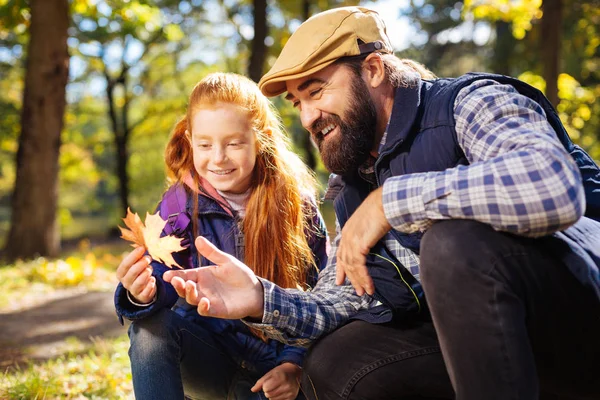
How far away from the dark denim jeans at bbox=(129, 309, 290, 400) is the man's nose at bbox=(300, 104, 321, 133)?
89 centimetres

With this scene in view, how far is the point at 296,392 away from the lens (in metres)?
2.36

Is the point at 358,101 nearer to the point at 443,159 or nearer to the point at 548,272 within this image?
the point at 443,159

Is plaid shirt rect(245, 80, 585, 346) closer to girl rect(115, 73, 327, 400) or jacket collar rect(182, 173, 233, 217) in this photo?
girl rect(115, 73, 327, 400)

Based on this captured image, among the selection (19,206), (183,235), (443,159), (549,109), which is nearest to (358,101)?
(443,159)

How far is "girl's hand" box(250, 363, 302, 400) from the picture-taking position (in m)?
2.27

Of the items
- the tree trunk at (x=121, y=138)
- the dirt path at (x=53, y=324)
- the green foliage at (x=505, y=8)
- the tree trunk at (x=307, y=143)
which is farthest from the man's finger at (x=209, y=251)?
the tree trunk at (x=121, y=138)

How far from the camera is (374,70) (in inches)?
93.7

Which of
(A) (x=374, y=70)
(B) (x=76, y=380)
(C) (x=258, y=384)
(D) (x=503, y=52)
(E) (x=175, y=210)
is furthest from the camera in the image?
(D) (x=503, y=52)

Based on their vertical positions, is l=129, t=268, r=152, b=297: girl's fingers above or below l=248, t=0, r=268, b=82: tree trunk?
below

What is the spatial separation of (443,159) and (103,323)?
412cm

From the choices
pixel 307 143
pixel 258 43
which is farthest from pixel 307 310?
pixel 307 143

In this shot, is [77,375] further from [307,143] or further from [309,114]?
[307,143]

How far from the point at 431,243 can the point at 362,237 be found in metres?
0.28

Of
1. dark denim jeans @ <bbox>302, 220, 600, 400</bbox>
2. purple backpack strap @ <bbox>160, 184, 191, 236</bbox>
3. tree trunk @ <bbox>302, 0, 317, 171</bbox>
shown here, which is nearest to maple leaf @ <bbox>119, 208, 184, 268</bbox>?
purple backpack strap @ <bbox>160, 184, 191, 236</bbox>
